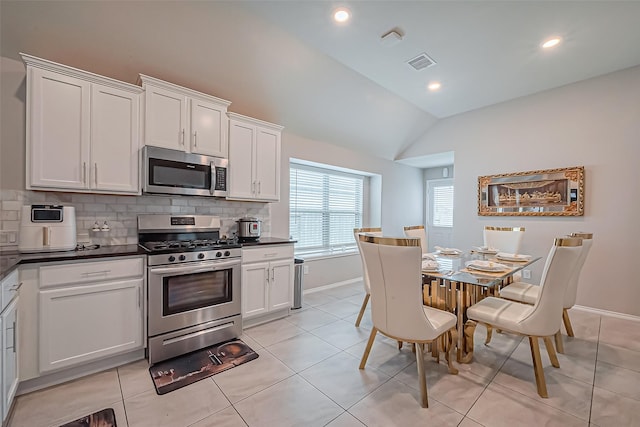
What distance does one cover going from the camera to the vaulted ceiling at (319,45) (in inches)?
86.6

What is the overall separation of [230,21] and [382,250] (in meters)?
2.44

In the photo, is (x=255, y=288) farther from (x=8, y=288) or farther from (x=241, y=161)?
(x=8, y=288)

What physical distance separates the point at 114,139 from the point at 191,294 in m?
1.54

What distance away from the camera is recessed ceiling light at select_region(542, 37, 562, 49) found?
2.78 m

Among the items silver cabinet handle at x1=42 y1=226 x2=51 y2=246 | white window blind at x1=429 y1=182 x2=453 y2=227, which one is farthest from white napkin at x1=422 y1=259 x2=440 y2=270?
white window blind at x1=429 y1=182 x2=453 y2=227

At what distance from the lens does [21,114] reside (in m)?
2.21

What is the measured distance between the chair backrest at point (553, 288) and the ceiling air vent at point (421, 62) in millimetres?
2374

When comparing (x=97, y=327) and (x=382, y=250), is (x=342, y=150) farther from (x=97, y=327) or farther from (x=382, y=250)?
(x=97, y=327)

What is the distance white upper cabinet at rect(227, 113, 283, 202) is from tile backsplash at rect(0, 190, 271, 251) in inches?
15.6

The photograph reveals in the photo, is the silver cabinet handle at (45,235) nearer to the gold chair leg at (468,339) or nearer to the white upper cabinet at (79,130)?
the white upper cabinet at (79,130)

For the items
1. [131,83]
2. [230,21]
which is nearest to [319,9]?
[230,21]

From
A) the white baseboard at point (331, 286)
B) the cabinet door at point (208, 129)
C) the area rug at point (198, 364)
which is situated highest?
the cabinet door at point (208, 129)

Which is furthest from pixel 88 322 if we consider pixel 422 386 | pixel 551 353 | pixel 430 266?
pixel 551 353

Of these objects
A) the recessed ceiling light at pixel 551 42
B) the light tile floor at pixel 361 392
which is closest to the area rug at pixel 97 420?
the light tile floor at pixel 361 392
